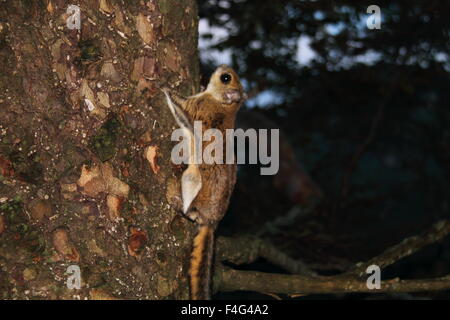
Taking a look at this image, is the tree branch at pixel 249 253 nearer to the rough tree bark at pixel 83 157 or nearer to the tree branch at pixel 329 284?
the tree branch at pixel 329 284

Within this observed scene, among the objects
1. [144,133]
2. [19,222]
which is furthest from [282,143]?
[19,222]

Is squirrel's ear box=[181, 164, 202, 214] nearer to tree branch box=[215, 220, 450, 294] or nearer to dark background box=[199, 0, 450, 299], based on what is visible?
tree branch box=[215, 220, 450, 294]

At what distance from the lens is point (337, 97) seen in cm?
870

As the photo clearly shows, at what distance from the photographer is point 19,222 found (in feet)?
9.62

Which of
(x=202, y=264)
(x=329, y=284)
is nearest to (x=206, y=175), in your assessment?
(x=202, y=264)

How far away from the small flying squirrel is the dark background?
2.56ft

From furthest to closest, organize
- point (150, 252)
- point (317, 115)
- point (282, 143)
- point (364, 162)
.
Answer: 1. point (364, 162)
2. point (317, 115)
3. point (282, 143)
4. point (150, 252)

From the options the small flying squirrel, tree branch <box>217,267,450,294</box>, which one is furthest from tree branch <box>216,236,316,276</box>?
tree branch <box>217,267,450,294</box>

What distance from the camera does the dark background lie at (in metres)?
6.09

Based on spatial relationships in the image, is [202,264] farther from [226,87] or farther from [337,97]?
[337,97]

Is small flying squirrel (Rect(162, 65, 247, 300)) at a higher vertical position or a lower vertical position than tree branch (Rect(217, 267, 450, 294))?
higher

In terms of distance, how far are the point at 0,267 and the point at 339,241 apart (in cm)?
450

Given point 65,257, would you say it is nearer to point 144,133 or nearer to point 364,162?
point 144,133

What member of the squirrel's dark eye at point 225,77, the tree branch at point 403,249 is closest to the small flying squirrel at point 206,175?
the squirrel's dark eye at point 225,77
